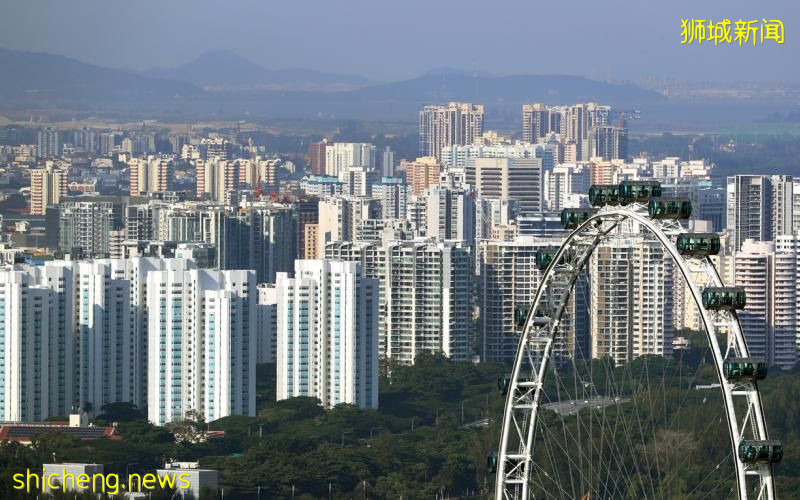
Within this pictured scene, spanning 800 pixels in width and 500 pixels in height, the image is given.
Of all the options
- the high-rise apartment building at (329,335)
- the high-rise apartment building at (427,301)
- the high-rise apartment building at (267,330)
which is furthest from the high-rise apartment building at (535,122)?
the high-rise apartment building at (329,335)

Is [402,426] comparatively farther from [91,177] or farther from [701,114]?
[701,114]

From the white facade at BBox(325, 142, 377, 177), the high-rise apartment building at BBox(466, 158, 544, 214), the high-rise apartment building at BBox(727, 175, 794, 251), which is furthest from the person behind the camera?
the white facade at BBox(325, 142, 377, 177)

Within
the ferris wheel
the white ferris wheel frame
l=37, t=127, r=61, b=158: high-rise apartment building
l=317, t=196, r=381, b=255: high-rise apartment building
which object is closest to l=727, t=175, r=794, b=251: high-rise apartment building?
l=317, t=196, r=381, b=255: high-rise apartment building

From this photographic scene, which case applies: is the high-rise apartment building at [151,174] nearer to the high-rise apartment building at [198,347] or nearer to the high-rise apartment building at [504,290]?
the high-rise apartment building at [504,290]

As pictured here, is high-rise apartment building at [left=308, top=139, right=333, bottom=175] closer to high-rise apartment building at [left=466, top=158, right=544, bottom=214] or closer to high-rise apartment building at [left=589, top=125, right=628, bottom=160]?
high-rise apartment building at [left=589, top=125, right=628, bottom=160]

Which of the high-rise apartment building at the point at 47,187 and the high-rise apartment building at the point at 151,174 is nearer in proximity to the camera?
the high-rise apartment building at the point at 47,187

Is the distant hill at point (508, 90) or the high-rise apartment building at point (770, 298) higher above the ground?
the distant hill at point (508, 90)
